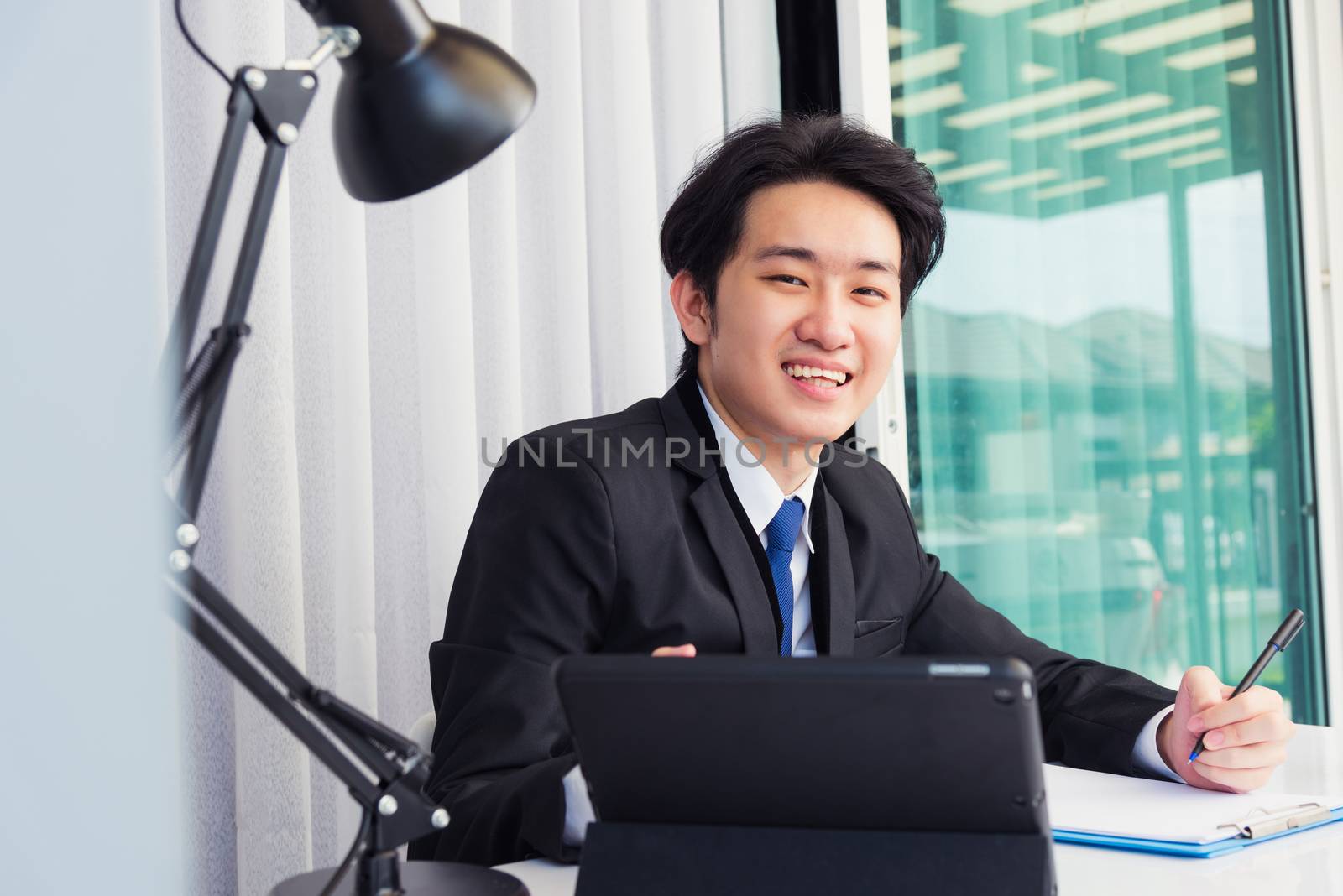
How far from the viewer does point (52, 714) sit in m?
0.45

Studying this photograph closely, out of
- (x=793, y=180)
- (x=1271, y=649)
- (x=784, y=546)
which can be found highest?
(x=793, y=180)

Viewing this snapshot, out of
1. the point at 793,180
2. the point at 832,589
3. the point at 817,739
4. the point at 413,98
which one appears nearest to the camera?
the point at 817,739

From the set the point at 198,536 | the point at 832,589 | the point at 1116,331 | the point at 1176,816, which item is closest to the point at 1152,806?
the point at 1176,816

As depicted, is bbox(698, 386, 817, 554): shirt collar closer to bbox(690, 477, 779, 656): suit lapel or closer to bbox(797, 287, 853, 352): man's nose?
bbox(690, 477, 779, 656): suit lapel

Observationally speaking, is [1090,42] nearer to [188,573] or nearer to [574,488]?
[574,488]

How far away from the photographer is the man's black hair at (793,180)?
5.21 ft

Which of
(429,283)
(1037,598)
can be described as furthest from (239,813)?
(1037,598)

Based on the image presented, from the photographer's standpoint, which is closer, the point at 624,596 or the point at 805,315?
the point at 624,596

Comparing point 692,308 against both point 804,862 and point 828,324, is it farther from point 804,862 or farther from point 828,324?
point 804,862

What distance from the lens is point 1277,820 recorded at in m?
0.97

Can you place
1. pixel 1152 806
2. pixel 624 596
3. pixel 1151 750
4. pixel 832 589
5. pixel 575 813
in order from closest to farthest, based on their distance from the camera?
pixel 575 813, pixel 1152 806, pixel 1151 750, pixel 624 596, pixel 832 589

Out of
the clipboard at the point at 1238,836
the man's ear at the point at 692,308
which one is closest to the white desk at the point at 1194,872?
the clipboard at the point at 1238,836

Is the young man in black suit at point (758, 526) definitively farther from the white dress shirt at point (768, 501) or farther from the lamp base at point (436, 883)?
the lamp base at point (436, 883)

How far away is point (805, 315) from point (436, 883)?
3.10 ft
